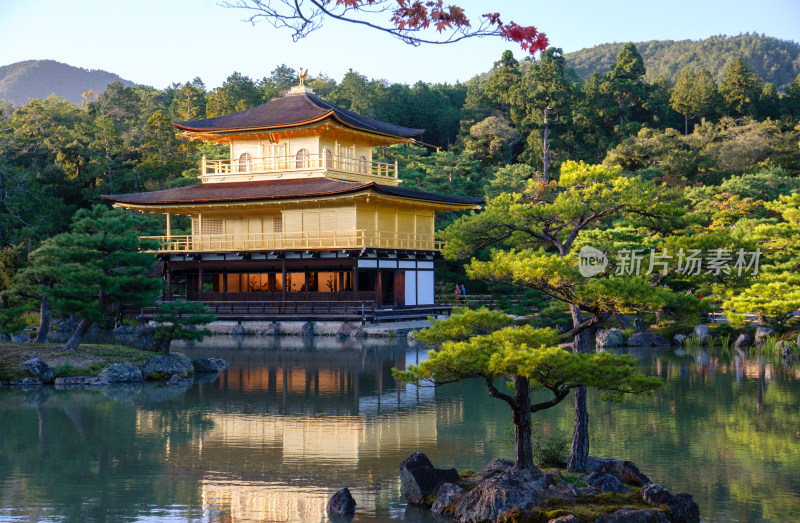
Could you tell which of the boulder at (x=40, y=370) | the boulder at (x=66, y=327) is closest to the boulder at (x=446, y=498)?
the boulder at (x=40, y=370)

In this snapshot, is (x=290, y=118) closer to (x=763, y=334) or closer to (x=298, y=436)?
(x=763, y=334)

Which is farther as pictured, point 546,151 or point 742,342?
point 546,151

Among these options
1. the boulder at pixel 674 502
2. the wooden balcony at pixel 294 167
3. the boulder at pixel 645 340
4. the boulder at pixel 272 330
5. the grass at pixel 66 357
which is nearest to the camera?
the boulder at pixel 674 502

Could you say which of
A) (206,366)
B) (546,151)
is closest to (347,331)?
(206,366)

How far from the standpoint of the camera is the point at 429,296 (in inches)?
1437

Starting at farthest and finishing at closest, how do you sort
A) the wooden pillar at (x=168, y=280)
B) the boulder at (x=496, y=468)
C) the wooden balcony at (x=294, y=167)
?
the wooden balcony at (x=294, y=167), the wooden pillar at (x=168, y=280), the boulder at (x=496, y=468)

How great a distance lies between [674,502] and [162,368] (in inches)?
556

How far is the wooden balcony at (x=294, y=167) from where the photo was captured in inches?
1412

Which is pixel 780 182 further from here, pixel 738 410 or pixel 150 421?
pixel 150 421

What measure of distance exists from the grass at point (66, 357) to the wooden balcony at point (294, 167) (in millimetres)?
16320

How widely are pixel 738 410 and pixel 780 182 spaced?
28.3 meters

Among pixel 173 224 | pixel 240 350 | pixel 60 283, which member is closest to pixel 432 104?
pixel 173 224

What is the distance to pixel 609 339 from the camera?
26391 mm

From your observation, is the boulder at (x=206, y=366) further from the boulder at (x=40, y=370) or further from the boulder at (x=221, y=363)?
the boulder at (x=40, y=370)
